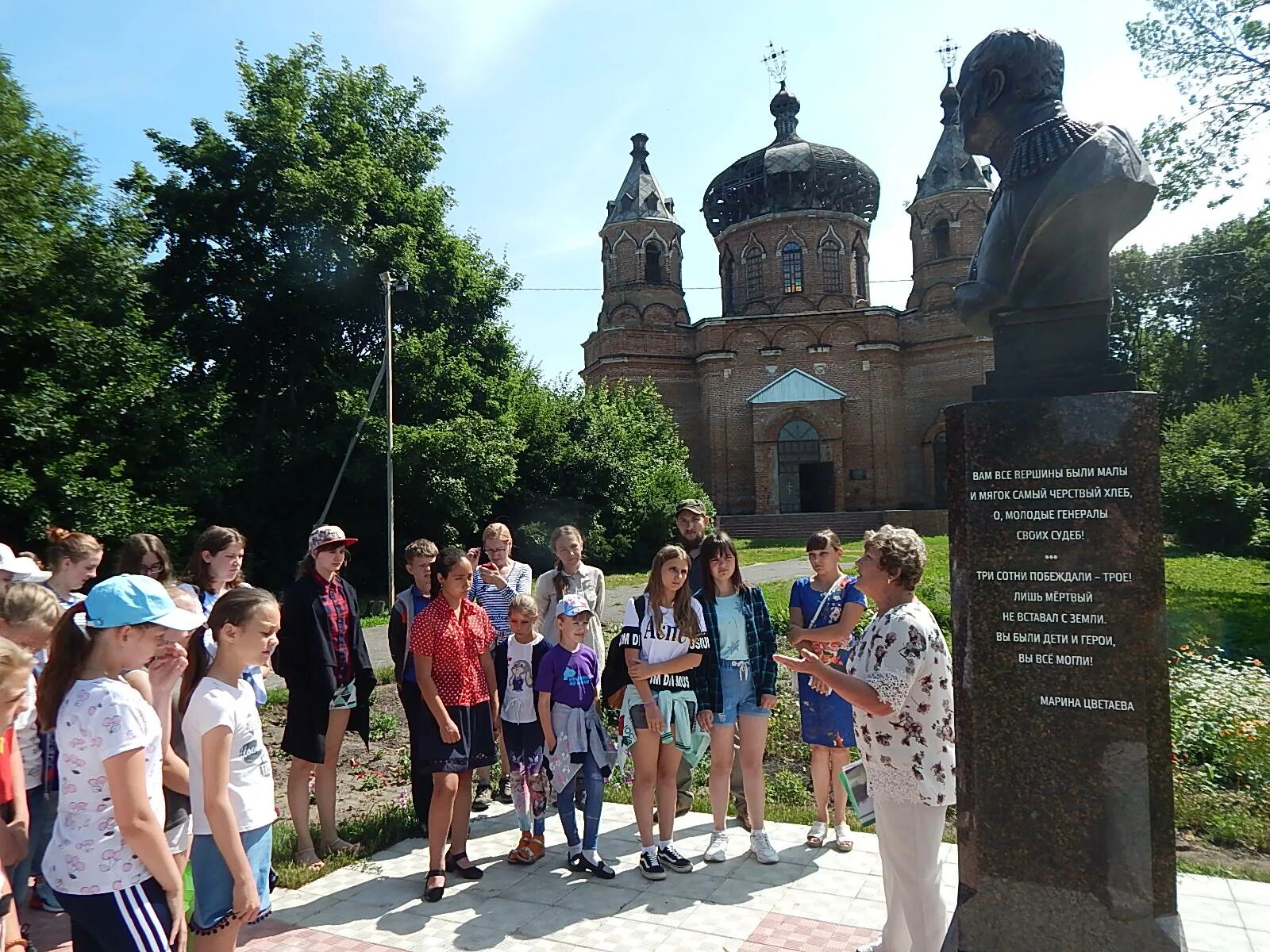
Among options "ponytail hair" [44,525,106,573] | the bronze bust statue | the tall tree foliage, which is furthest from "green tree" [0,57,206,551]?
the tall tree foliage

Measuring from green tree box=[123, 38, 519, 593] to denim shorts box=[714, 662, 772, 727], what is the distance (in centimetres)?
1341

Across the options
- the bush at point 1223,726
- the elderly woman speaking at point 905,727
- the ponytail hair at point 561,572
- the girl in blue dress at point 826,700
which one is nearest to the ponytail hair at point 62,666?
the elderly woman speaking at point 905,727

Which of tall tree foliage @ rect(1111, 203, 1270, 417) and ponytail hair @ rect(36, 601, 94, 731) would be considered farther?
tall tree foliage @ rect(1111, 203, 1270, 417)

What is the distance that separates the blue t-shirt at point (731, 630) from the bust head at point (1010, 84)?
2697 mm

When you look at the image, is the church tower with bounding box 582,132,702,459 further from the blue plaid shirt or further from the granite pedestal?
the granite pedestal

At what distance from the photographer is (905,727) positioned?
3402mm

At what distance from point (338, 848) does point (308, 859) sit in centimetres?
22

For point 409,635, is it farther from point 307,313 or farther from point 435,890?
point 307,313

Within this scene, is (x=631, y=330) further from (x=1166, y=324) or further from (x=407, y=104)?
(x=1166, y=324)

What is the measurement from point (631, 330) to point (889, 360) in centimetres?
1016

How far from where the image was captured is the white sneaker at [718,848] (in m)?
4.86

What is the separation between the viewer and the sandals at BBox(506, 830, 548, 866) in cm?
492

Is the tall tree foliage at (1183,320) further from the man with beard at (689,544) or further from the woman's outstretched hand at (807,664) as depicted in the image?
the woman's outstretched hand at (807,664)

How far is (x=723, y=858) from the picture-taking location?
4.88 meters
